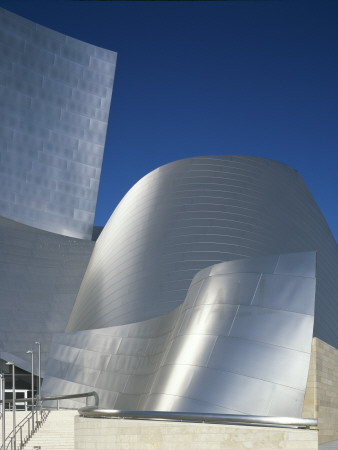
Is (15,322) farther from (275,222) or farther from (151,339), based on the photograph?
(151,339)

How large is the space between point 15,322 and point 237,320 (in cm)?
2327

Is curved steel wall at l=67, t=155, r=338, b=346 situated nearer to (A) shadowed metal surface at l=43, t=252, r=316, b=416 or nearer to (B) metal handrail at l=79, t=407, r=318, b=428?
(A) shadowed metal surface at l=43, t=252, r=316, b=416

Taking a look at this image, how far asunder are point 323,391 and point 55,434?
10.3 metres

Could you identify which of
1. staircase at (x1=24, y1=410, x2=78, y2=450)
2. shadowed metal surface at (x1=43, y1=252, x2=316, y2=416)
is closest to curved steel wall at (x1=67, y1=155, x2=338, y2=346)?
staircase at (x1=24, y1=410, x2=78, y2=450)

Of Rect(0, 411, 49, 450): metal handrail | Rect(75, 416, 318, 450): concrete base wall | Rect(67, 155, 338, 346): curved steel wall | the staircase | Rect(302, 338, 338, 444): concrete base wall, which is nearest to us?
Rect(75, 416, 318, 450): concrete base wall

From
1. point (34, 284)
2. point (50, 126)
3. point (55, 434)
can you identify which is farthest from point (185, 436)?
point (50, 126)

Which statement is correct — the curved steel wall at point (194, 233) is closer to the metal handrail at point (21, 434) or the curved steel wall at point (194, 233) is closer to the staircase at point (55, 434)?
the staircase at point (55, 434)

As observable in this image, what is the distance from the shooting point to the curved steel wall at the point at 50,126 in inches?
1610

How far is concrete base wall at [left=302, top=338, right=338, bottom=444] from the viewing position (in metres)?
12.2

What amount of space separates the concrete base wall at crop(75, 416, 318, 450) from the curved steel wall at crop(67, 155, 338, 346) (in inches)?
382

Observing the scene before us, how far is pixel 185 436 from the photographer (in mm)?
10484

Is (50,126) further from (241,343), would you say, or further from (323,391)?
(323,391)

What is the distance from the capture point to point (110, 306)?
2395cm

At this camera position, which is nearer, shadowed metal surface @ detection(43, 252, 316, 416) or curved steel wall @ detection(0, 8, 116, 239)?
shadowed metal surface @ detection(43, 252, 316, 416)
